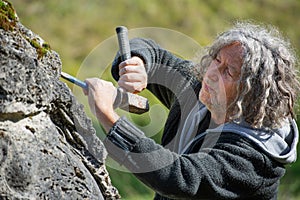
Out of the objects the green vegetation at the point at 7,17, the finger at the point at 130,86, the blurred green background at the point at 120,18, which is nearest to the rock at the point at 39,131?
the green vegetation at the point at 7,17

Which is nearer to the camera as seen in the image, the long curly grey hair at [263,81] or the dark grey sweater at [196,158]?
the dark grey sweater at [196,158]

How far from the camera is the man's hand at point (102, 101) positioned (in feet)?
5.74

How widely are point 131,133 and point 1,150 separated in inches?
14.1

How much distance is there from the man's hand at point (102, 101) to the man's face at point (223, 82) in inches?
16.0

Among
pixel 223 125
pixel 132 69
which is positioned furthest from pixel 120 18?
pixel 223 125

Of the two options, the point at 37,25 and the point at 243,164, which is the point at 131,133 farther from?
the point at 37,25

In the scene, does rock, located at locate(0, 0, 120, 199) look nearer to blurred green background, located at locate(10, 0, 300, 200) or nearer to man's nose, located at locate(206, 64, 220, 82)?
man's nose, located at locate(206, 64, 220, 82)

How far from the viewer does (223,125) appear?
2.03m

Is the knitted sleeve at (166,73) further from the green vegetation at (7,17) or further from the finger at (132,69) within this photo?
the green vegetation at (7,17)

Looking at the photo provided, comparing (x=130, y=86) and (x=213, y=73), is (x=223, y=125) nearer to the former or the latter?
(x=213, y=73)

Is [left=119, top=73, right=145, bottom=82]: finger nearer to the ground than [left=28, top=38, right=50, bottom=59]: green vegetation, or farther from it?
farther from it

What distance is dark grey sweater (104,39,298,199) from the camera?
5.82ft

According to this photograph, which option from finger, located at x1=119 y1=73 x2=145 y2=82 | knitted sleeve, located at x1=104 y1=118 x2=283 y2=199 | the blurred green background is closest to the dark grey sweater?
knitted sleeve, located at x1=104 y1=118 x2=283 y2=199

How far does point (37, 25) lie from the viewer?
22.7 feet
